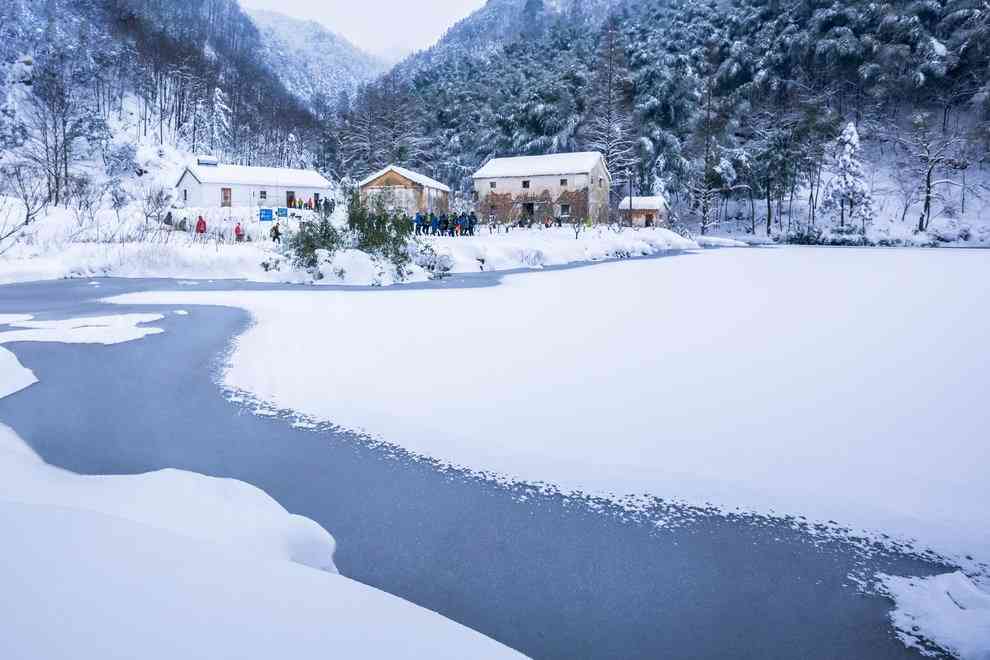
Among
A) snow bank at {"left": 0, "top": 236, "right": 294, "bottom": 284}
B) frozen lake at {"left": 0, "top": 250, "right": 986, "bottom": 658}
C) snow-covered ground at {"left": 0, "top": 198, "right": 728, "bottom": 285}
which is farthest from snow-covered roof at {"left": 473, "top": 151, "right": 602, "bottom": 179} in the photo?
frozen lake at {"left": 0, "top": 250, "right": 986, "bottom": 658}

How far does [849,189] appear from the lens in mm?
43000

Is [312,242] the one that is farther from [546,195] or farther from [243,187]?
[243,187]

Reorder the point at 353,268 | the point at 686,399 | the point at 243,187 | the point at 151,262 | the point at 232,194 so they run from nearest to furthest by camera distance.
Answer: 1. the point at 686,399
2. the point at 353,268
3. the point at 151,262
4. the point at 232,194
5. the point at 243,187

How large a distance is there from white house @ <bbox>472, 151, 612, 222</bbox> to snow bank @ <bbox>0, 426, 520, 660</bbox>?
132 ft

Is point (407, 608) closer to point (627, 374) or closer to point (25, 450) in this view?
point (25, 450)

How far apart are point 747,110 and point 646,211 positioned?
17.9 m

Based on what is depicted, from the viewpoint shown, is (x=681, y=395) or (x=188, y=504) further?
(x=681, y=395)

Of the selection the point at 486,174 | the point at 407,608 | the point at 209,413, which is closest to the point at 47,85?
the point at 486,174

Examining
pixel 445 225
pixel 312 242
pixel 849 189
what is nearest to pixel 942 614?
pixel 312 242

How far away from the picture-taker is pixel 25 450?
4055mm

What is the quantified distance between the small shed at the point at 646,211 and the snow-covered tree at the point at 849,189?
39.1ft

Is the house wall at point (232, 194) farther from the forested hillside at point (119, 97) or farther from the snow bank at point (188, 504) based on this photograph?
the snow bank at point (188, 504)

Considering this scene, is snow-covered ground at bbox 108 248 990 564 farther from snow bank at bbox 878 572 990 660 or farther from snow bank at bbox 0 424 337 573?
snow bank at bbox 0 424 337 573

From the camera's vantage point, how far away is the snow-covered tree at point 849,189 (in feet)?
141
